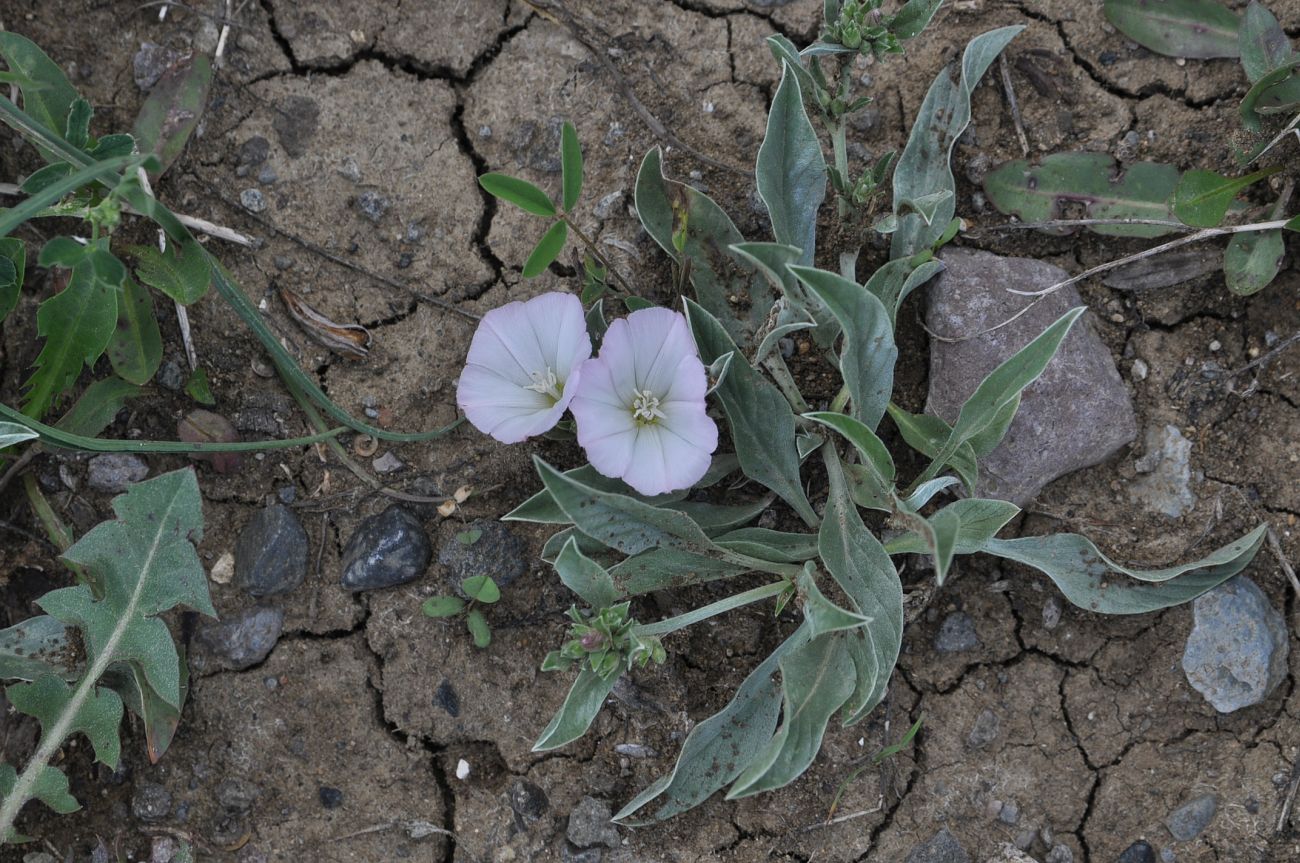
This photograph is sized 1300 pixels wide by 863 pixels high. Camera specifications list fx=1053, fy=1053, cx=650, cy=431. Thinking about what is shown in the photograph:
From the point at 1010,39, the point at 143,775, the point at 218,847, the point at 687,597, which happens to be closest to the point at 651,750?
the point at 687,597

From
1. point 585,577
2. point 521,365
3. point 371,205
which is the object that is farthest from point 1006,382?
point 371,205

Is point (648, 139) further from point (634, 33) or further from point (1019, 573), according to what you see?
point (1019, 573)

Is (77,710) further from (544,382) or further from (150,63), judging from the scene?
(150,63)

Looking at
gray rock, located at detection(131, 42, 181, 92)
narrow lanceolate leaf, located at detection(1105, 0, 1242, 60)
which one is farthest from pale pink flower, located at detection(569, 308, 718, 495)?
narrow lanceolate leaf, located at detection(1105, 0, 1242, 60)

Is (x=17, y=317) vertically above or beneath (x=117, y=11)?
beneath

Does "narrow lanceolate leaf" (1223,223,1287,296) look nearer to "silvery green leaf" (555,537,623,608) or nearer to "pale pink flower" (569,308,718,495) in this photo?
"pale pink flower" (569,308,718,495)

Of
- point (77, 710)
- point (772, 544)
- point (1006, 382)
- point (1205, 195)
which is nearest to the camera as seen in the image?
point (1006, 382)
